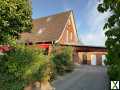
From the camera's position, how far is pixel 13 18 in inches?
708

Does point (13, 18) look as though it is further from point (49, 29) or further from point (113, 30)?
point (49, 29)

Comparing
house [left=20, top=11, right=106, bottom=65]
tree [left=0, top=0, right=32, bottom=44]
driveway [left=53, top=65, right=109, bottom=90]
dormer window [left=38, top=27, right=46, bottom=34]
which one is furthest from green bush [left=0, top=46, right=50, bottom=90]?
dormer window [left=38, top=27, right=46, bottom=34]

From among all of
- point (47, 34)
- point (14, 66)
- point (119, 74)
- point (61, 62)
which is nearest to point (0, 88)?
point (14, 66)

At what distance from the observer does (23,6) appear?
61.1 ft

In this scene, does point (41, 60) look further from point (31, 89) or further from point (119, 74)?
point (119, 74)

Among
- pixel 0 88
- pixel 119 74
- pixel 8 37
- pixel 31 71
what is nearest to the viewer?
pixel 119 74

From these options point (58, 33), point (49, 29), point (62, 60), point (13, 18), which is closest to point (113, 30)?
point (13, 18)

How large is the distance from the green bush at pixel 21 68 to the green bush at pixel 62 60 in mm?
5397

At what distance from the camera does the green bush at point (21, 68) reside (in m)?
21.0

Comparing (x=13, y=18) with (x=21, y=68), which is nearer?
(x=13, y=18)

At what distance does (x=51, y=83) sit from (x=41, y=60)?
2.40 meters

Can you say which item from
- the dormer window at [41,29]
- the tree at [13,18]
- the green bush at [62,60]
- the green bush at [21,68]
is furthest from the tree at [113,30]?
the dormer window at [41,29]

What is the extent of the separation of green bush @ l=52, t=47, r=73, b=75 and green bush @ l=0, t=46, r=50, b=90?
540 cm

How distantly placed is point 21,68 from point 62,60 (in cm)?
917
